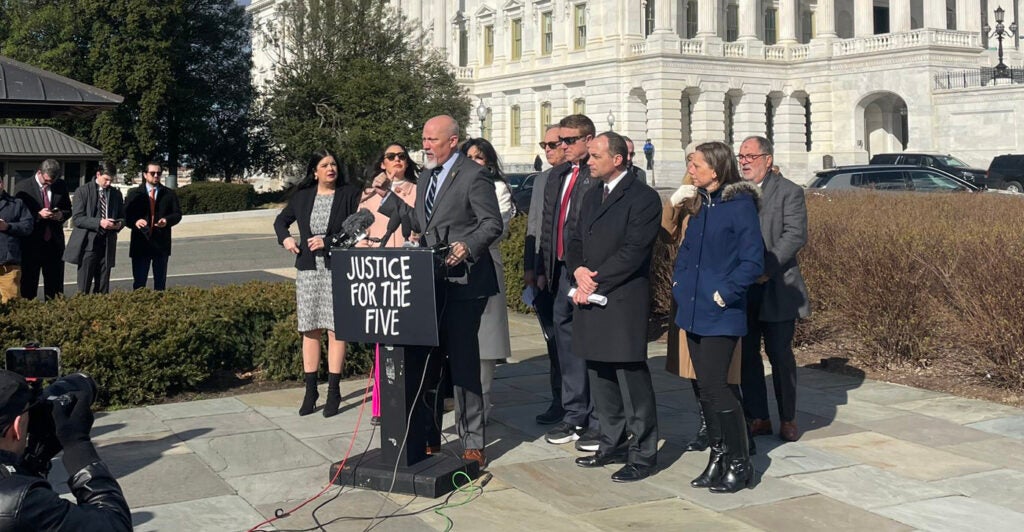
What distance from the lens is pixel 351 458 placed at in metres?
7.00

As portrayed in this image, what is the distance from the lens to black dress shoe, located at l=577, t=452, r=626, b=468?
23.7 feet

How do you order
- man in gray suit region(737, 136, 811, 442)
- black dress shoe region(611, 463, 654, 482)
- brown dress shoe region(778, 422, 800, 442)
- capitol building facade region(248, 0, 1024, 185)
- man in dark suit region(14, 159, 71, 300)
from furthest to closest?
capitol building facade region(248, 0, 1024, 185), man in dark suit region(14, 159, 71, 300), brown dress shoe region(778, 422, 800, 442), man in gray suit region(737, 136, 811, 442), black dress shoe region(611, 463, 654, 482)

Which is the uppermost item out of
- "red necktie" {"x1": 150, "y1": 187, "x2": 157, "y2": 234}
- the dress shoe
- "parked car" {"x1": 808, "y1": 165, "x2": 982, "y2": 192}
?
"parked car" {"x1": 808, "y1": 165, "x2": 982, "y2": 192}

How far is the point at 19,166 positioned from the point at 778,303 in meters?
31.3

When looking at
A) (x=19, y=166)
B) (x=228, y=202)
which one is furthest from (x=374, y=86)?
(x=19, y=166)

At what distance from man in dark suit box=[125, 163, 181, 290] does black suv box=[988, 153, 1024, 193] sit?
31.5m

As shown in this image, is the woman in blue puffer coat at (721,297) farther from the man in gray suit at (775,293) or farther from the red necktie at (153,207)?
the red necktie at (153,207)

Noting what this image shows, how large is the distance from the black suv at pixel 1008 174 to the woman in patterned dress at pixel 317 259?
33.6 metres

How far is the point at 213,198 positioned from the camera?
44844 mm

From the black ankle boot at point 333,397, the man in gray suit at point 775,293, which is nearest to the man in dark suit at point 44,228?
the black ankle boot at point 333,397

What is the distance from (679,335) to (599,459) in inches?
36.2

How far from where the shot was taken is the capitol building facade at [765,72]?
193 feet

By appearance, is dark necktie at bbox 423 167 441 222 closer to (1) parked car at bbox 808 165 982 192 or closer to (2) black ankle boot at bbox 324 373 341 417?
(2) black ankle boot at bbox 324 373 341 417

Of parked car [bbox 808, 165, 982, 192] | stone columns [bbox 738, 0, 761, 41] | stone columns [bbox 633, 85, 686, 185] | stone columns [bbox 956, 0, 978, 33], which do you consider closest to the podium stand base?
parked car [bbox 808, 165, 982, 192]
